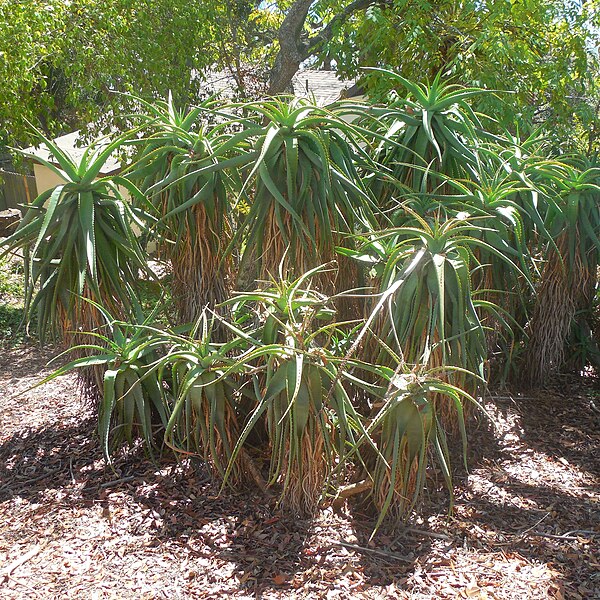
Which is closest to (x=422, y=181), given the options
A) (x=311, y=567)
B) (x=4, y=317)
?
(x=311, y=567)

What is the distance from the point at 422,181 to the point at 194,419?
5.60 ft

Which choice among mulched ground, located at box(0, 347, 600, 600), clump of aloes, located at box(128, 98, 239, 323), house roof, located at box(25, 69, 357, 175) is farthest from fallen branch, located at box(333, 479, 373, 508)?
house roof, located at box(25, 69, 357, 175)

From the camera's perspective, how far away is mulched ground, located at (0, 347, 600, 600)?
292cm

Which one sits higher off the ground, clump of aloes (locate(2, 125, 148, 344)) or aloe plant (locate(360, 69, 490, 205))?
aloe plant (locate(360, 69, 490, 205))

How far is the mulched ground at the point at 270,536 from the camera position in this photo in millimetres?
2924

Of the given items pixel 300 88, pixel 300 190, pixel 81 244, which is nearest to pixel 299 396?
pixel 300 190

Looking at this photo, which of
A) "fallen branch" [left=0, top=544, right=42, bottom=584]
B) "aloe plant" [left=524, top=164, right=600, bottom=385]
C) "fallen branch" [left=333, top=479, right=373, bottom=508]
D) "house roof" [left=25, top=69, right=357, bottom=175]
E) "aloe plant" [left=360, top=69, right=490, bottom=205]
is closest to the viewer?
"fallen branch" [left=0, top=544, right=42, bottom=584]

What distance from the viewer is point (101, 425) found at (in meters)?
3.56

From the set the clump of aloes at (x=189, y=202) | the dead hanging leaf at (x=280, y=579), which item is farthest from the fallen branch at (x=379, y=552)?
the clump of aloes at (x=189, y=202)

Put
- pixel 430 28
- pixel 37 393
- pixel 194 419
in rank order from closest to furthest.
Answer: pixel 194 419 < pixel 37 393 < pixel 430 28

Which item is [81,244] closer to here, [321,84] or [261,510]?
[261,510]

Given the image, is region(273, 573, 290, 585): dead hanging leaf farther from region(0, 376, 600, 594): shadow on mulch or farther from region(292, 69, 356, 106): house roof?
region(292, 69, 356, 106): house roof

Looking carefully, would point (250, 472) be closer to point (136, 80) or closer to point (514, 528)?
point (514, 528)

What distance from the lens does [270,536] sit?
3189 mm
